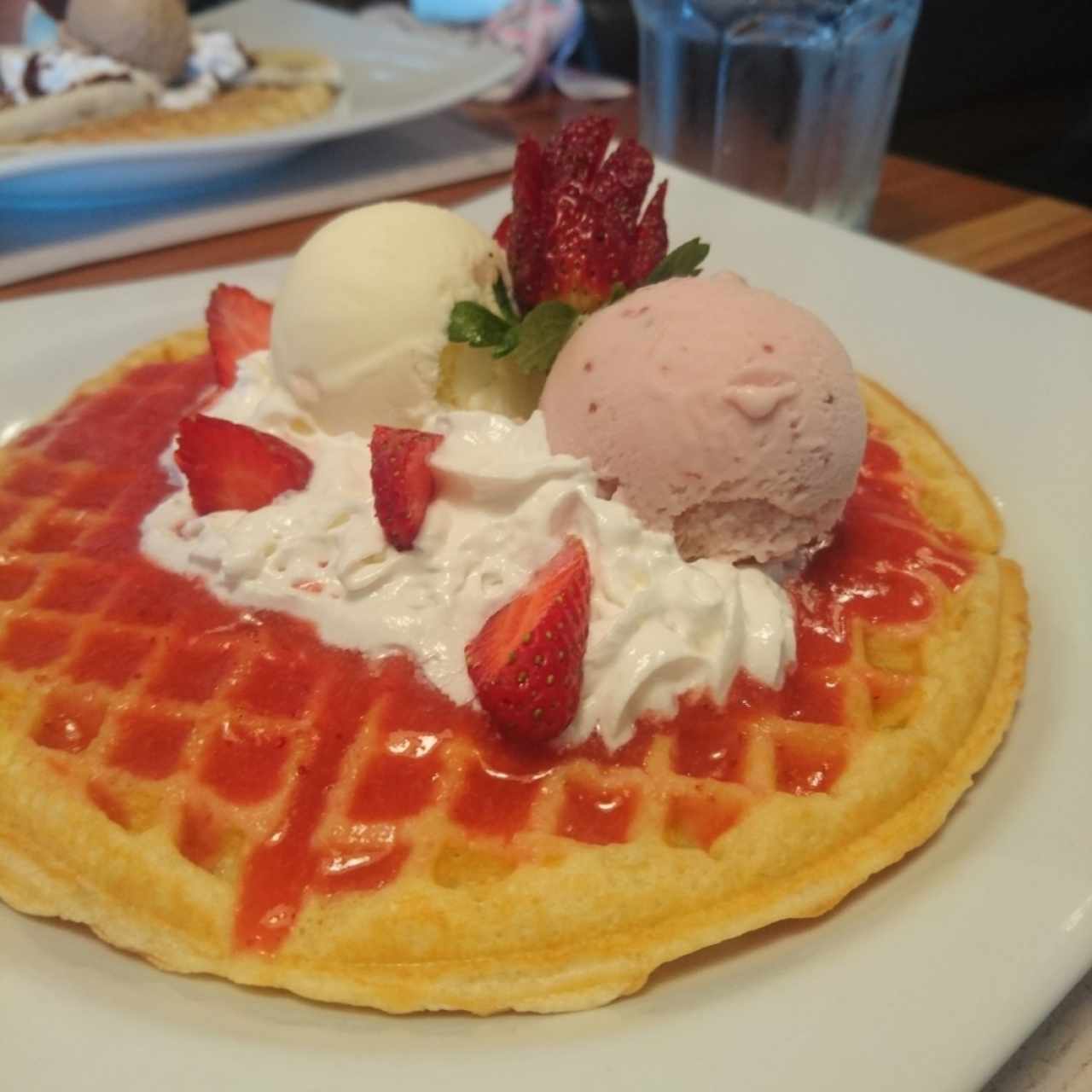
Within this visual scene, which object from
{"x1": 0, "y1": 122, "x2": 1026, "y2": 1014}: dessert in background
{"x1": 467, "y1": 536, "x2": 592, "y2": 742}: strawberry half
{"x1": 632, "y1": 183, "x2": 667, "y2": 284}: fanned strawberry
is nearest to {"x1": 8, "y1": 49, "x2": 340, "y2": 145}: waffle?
{"x1": 0, "y1": 122, "x2": 1026, "y2": 1014}: dessert in background

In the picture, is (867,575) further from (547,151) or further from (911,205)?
(911,205)

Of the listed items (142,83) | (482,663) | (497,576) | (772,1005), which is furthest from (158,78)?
(772,1005)

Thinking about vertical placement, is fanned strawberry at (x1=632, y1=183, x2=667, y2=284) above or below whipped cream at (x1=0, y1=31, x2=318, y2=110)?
above

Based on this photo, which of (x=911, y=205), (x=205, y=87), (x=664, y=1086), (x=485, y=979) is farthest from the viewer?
(x=205, y=87)

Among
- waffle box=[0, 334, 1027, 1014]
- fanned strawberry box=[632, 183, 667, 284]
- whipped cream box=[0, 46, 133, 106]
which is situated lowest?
whipped cream box=[0, 46, 133, 106]

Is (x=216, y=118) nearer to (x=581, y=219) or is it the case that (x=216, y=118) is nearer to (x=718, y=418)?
(x=581, y=219)

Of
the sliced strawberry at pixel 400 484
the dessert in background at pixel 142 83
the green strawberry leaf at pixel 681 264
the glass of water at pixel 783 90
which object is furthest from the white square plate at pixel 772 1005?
the dessert in background at pixel 142 83

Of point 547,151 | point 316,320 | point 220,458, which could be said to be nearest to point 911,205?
point 547,151

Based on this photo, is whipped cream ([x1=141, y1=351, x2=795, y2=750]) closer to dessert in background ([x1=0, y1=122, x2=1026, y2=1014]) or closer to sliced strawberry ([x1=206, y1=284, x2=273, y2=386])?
dessert in background ([x1=0, y1=122, x2=1026, y2=1014])
